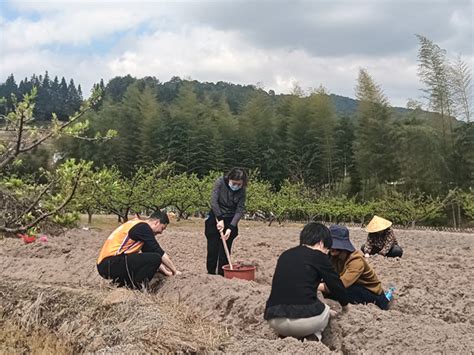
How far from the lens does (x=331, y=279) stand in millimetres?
3654

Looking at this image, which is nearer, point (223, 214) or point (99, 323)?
point (99, 323)

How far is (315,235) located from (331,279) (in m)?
0.31

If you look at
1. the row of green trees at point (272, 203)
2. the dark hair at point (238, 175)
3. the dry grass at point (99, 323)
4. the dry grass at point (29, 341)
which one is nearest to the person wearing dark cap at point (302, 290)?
the dry grass at point (99, 323)

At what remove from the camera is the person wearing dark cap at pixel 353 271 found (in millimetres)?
4184

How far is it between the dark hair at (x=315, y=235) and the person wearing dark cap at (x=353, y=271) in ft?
1.56

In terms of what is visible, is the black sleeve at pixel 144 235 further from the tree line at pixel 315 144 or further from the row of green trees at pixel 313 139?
the row of green trees at pixel 313 139

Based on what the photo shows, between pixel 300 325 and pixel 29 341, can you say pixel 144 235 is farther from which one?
pixel 300 325

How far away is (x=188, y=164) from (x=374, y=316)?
2254 cm

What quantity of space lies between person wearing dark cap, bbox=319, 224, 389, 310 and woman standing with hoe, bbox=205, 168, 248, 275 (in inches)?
A: 67.9

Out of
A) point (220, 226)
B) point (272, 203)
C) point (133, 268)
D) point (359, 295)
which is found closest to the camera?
point (359, 295)

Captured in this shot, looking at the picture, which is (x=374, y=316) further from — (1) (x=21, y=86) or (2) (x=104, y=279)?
(1) (x=21, y=86)

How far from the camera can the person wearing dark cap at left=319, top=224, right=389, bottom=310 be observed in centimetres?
418

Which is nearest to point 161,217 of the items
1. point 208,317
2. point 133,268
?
point 133,268

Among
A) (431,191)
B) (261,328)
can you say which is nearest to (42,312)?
(261,328)
